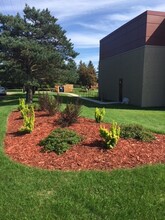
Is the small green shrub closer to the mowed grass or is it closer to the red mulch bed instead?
the red mulch bed

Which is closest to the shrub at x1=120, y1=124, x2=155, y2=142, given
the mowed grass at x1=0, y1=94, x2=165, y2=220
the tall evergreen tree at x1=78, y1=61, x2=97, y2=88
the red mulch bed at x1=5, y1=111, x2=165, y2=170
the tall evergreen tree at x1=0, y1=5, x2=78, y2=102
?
the red mulch bed at x1=5, y1=111, x2=165, y2=170

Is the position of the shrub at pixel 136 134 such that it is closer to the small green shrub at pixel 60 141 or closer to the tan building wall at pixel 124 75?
the small green shrub at pixel 60 141

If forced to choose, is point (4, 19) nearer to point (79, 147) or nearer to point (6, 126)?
point (6, 126)

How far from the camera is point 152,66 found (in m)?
22.3

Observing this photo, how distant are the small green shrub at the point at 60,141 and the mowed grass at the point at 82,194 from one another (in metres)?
1.01

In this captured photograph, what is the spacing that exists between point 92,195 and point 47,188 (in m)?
0.78

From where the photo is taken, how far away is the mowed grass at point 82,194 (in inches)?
173

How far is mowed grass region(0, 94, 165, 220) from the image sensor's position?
4.39 metres

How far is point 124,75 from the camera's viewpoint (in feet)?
86.8

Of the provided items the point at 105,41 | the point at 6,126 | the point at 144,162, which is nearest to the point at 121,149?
the point at 144,162

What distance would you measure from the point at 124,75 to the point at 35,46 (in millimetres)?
9004

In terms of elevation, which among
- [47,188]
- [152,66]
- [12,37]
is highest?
[12,37]

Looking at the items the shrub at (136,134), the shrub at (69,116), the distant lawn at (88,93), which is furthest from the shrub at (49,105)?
the distant lawn at (88,93)

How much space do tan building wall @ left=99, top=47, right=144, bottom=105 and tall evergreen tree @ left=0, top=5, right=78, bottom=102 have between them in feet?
15.3
